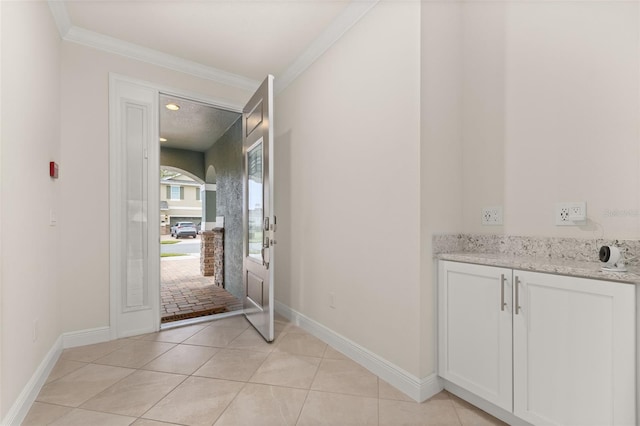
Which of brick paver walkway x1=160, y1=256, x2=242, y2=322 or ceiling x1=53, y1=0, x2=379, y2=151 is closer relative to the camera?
ceiling x1=53, y1=0, x2=379, y2=151

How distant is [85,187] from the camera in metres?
2.58

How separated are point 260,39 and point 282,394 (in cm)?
289

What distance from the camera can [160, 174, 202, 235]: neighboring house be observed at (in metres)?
19.4

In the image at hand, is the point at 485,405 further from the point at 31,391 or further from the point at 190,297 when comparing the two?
the point at 190,297

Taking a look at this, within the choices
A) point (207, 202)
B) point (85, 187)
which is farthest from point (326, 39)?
point (207, 202)

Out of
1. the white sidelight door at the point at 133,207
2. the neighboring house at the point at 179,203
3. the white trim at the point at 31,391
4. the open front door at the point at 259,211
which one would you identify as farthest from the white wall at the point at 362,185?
the neighboring house at the point at 179,203

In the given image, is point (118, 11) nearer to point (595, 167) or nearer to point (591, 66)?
point (591, 66)

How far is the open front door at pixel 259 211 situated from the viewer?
260 cm

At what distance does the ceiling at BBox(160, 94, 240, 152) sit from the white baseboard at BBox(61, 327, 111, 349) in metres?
2.82

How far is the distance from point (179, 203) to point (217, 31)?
19594 millimetres

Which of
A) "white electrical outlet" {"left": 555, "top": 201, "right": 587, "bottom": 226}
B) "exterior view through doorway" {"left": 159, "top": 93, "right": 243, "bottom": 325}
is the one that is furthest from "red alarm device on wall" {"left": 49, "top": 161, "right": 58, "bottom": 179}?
"white electrical outlet" {"left": 555, "top": 201, "right": 587, "bottom": 226}

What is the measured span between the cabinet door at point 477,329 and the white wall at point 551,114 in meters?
0.42

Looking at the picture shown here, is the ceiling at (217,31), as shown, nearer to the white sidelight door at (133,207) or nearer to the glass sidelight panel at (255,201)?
the white sidelight door at (133,207)

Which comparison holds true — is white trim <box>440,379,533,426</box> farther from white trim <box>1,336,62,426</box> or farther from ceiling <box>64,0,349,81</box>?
ceiling <box>64,0,349,81</box>
